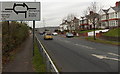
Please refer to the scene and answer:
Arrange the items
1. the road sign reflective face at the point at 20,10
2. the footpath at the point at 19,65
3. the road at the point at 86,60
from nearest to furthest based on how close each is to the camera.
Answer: the footpath at the point at 19,65
the road at the point at 86,60
the road sign reflective face at the point at 20,10

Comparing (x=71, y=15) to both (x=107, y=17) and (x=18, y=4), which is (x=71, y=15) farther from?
(x=18, y=4)

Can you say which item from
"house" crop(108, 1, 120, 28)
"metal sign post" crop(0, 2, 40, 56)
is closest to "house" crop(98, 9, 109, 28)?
"house" crop(108, 1, 120, 28)

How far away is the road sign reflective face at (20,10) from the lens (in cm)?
1187

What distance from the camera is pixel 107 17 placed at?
230 ft

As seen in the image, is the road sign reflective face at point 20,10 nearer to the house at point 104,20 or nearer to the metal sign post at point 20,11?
the metal sign post at point 20,11

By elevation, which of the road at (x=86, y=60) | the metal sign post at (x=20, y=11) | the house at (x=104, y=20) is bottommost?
the road at (x=86, y=60)

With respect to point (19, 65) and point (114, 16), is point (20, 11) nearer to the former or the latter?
point (19, 65)

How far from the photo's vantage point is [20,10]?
1210cm

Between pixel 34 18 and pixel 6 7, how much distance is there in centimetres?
207

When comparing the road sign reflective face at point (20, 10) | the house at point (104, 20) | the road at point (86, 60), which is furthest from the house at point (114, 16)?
the road sign reflective face at point (20, 10)

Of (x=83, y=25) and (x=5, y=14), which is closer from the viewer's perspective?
(x=5, y=14)

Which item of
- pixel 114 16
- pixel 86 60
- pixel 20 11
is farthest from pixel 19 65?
pixel 114 16

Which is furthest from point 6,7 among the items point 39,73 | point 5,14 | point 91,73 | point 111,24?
point 111,24

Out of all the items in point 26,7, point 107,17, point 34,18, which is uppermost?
point 107,17
